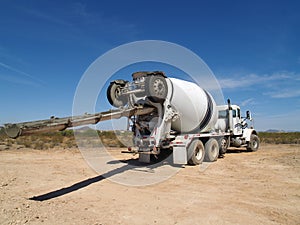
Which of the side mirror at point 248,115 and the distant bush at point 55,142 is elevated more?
the side mirror at point 248,115

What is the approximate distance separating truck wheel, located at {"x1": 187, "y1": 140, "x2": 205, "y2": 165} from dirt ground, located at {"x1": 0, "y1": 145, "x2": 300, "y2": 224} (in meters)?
1.24

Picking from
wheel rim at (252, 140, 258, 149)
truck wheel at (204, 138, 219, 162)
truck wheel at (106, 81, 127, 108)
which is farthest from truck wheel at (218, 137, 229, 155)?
truck wheel at (106, 81, 127, 108)

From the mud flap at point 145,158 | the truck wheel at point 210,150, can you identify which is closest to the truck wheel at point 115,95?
the mud flap at point 145,158

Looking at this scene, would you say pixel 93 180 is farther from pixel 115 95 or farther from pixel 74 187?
pixel 115 95

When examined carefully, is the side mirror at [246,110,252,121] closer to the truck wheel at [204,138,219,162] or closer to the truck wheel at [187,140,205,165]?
the truck wheel at [204,138,219,162]

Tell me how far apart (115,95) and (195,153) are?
Answer: 457 centimetres

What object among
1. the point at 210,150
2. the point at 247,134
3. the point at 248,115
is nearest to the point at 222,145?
the point at 210,150

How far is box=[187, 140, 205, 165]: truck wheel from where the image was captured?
10.9 m

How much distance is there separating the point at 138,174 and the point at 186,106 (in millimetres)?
3780

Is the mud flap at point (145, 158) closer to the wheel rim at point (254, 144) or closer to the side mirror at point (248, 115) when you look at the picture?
the side mirror at point (248, 115)

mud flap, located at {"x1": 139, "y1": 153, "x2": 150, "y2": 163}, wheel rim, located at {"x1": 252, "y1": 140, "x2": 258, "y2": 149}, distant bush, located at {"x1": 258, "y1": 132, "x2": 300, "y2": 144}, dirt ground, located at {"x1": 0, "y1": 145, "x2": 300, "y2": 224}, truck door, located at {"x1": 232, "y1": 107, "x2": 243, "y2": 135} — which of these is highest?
truck door, located at {"x1": 232, "y1": 107, "x2": 243, "y2": 135}

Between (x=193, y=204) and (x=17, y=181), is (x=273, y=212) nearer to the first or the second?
(x=193, y=204)

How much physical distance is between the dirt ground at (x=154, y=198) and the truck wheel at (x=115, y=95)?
10.5 feet

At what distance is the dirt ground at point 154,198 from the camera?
4746mm
